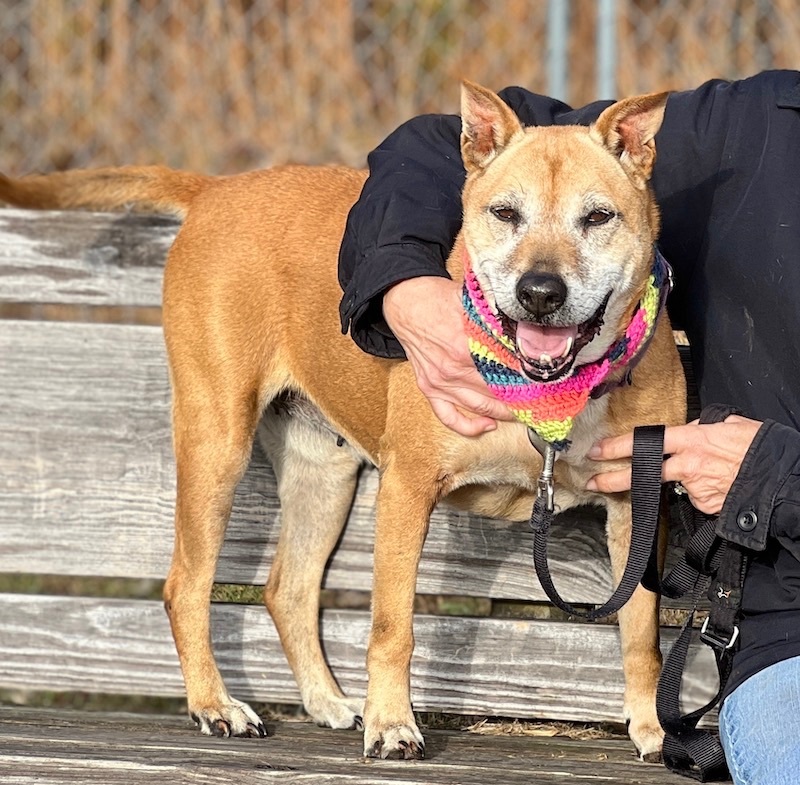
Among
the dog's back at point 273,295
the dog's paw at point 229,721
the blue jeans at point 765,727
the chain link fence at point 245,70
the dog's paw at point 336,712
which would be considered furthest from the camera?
the chain link fence at point 245,70

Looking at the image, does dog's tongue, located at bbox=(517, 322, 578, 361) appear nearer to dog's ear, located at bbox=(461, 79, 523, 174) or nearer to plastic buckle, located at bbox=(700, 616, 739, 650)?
dog's ear, located at bbox=(461, 79, 523, 174)

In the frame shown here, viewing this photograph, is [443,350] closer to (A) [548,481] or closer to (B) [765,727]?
(A) [548,481]

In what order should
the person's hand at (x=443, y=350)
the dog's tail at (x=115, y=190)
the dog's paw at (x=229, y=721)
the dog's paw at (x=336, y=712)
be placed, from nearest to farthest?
the person's hand at (x=443, y=350), the dog's paw at (x=229, y=721), the dog's paw at (x=336, y=712), the dog's tail at (x=115, y=190)

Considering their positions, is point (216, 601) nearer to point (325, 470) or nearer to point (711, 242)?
point (325, 470)

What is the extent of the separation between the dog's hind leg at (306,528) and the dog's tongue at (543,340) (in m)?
1.17

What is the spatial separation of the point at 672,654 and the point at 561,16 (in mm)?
2658

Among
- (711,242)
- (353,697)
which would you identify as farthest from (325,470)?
(711,242)

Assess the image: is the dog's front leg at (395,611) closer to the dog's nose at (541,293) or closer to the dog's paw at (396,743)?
the dog's paw at (396,743)

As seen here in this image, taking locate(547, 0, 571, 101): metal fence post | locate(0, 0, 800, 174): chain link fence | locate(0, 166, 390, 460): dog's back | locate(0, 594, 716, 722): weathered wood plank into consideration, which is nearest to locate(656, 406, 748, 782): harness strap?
locate(0, 594, 716, 722): weathered wood plank

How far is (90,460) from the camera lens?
375cm

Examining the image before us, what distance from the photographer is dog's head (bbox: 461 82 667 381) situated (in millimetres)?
2660

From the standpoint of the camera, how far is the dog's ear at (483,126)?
9.63 feet

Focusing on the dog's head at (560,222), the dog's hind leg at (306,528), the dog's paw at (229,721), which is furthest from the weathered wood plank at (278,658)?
the dog's head at (560,222)

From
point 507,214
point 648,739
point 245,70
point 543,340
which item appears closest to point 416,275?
point 507,214
